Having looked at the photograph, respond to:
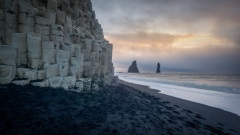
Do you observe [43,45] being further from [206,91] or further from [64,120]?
[206,91]

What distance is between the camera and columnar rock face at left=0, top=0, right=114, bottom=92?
6.84 m

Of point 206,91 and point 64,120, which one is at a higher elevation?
point 64,120

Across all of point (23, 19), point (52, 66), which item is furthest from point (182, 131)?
point (23, 19)

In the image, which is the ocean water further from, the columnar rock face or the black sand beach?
the columnar rock face

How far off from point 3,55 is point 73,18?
620cm

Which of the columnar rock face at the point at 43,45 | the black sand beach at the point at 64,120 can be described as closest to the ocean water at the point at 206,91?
the black sand beach at the point at 64,120

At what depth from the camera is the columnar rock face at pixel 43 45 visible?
6.84 metres

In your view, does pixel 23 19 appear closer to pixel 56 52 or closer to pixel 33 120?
pixel 56 52

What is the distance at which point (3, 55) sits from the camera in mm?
6465

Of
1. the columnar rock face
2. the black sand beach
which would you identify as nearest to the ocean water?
the black sand beach

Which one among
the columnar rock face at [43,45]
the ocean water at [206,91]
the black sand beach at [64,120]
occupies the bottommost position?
the ocean water at [206,91]

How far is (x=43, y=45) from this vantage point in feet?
26.5

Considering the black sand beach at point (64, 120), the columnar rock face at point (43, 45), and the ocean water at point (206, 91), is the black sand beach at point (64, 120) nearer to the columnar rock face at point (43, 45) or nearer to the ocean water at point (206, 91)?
the columnar rock face at point (43, 45)

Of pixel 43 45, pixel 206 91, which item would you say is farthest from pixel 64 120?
pixel 206 91
